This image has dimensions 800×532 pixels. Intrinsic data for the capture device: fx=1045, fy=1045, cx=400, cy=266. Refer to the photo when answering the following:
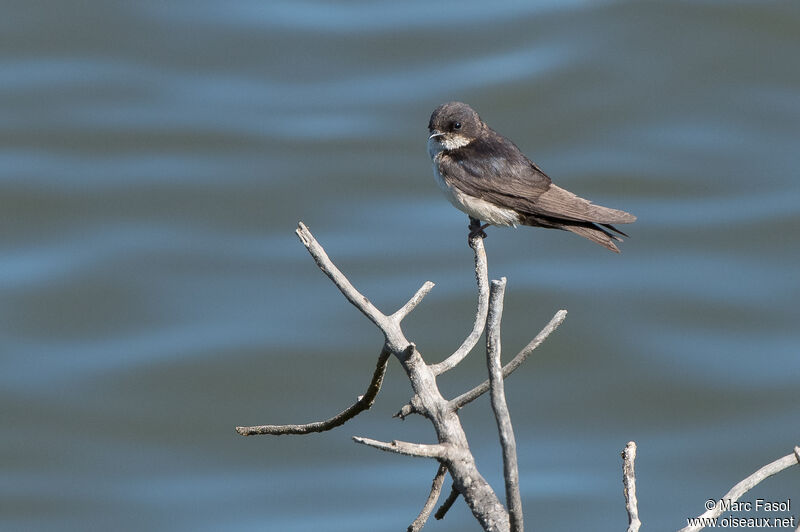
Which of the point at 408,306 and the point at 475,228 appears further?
the point at 475,228

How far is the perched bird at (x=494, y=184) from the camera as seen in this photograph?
4727 mm

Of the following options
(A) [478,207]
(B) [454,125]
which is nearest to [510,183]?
(A) [478,207]

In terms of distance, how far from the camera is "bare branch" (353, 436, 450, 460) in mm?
2241

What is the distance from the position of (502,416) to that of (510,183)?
2869 millimetres

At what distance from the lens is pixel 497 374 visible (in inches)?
88.6

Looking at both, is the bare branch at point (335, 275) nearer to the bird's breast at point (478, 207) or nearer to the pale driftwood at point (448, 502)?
the pale driftwood at point (448, 502)

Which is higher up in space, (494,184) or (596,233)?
(494,184)

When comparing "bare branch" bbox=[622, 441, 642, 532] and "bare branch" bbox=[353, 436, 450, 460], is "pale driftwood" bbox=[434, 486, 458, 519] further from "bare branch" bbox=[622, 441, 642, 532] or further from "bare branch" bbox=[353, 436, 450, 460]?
"bare branch" bbox=[622, 441, 642, 532]

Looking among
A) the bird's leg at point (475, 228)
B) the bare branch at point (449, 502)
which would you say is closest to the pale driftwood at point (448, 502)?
the bare branch at point (449, 502)

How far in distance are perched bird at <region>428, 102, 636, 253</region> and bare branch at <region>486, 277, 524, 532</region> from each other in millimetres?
2363

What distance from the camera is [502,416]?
219 centimetres

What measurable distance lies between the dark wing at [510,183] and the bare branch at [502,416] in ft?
7.87

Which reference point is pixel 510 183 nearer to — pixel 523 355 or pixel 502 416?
pixel 523 355

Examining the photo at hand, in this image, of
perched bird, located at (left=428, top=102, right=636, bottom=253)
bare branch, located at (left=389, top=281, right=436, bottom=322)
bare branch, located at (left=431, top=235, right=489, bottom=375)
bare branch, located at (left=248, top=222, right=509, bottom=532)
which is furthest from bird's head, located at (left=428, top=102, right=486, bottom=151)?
bare branch, located at (left=248, top=222, right=509, bottom=532)
